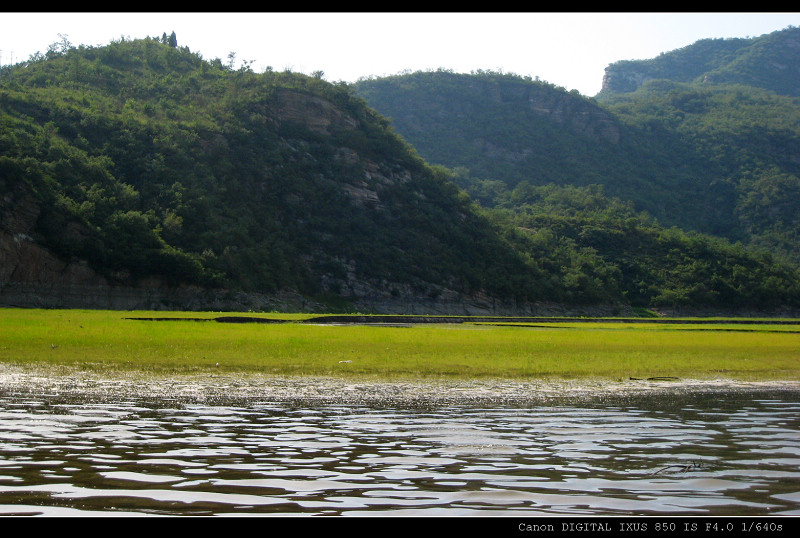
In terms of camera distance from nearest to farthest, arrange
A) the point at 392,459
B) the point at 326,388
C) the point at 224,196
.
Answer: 1. the point at 392,459
2. the point at 326,388
3. the point at 224,196

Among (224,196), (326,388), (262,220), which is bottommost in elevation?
(326,388)

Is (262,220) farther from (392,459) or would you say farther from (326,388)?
(392,459)

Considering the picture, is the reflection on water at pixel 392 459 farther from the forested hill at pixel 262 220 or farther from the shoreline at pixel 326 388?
the forested hill at pixel 262 220

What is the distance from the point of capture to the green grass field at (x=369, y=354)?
22.4 metres

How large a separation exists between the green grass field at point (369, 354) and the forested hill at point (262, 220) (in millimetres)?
37184

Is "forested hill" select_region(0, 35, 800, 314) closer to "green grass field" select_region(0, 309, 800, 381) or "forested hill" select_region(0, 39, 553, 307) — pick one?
"forested hill" select_region(0, 39, 553, 307)

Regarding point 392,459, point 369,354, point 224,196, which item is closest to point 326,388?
point 369,354

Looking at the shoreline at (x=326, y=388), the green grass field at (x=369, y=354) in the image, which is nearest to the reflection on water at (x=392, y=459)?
the shoreline at (x=326, y=388)

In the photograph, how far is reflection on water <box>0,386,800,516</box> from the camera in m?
8.70

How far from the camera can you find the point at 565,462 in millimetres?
11016

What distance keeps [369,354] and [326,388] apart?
763 cm

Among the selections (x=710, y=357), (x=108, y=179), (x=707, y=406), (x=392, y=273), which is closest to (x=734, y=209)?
(x=392, y=273)

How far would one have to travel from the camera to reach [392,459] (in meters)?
11.0

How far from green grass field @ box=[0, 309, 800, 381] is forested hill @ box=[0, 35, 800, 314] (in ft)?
122
